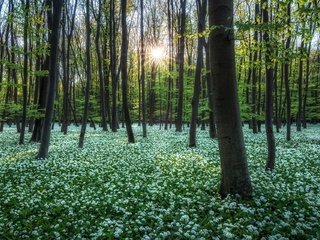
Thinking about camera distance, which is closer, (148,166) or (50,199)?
(50,199)

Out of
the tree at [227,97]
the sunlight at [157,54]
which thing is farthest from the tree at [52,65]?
the sunlight at [157,54]

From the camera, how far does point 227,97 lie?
7816mm

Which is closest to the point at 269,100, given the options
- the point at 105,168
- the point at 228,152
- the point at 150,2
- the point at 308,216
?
the point at 228,152

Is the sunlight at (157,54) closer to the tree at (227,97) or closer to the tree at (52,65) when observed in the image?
the tree at (52,65)

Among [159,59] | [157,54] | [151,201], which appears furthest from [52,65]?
[159,59]

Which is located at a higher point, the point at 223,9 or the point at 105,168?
the point at 223,9

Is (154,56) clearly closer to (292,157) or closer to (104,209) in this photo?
(292,157)

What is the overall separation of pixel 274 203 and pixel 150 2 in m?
40.2

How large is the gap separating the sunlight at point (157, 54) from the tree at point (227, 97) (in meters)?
39.8

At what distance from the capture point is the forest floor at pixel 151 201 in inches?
250

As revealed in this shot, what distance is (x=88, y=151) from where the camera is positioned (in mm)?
17125

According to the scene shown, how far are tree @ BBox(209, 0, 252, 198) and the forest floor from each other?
666 millimetres

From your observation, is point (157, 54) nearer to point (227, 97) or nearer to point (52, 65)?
point (52, 65)

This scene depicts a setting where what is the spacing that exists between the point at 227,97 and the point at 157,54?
42518 millimetres
